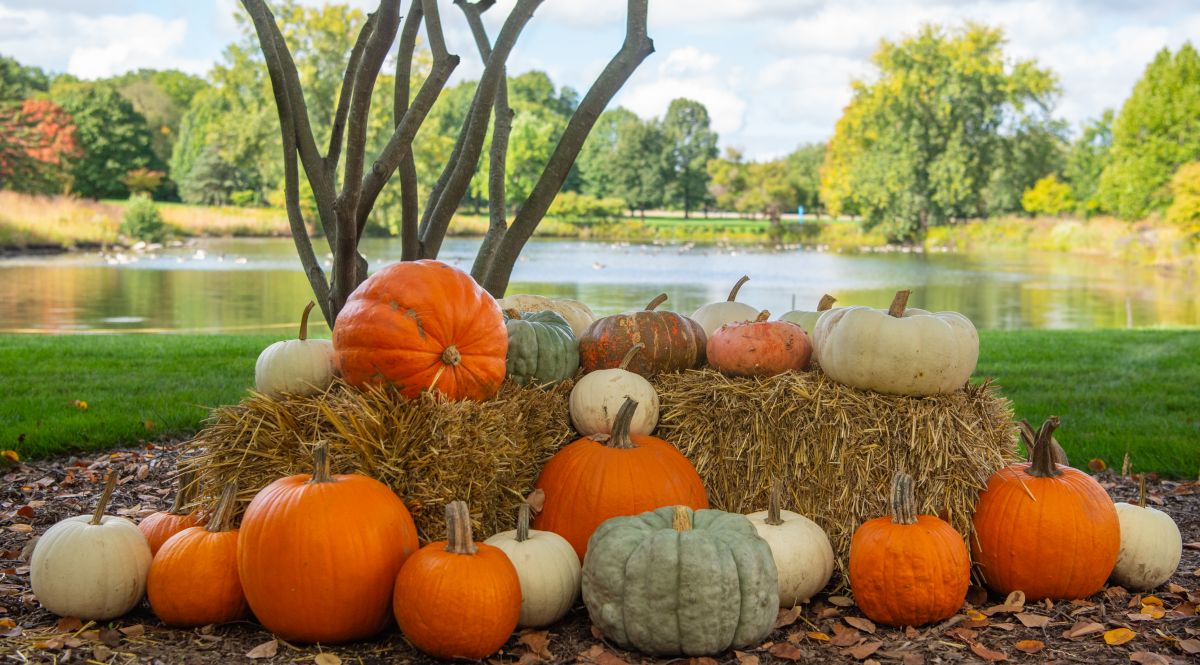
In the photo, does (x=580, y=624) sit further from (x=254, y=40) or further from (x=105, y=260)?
(x=254, y=40)

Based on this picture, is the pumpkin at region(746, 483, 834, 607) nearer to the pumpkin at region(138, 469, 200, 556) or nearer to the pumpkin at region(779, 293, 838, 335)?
the pumpkin at region(779, 293, 838, 335)

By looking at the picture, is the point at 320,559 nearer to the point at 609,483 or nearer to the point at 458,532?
the point at 458,532

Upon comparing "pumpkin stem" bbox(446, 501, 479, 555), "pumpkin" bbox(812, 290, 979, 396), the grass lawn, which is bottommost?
the grass lawn

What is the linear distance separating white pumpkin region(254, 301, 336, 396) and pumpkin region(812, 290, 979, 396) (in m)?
2.05

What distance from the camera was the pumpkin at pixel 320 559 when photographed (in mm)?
3145

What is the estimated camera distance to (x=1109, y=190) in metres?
36.8

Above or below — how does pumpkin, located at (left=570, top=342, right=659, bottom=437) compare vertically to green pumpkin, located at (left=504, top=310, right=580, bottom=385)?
below

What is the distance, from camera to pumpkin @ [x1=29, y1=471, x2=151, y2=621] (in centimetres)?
331

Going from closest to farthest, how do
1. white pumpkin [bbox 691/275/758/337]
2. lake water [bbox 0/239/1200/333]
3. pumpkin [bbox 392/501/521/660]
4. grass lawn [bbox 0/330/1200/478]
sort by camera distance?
pumpkin [bbox 392/501/521/660], white pumpkin [bbox 691/275/758/337], grass lawn [bbox 0/330/1200/478], lake water [bbox 0/239/1200/333]

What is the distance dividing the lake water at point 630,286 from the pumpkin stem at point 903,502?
8205mm

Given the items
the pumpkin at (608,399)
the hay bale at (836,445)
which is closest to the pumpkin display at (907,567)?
the hay bale at (836,445)

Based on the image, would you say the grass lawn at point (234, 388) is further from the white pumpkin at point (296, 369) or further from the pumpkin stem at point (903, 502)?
the pumpkin stem at point (903, 502)

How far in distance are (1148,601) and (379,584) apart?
112 inches

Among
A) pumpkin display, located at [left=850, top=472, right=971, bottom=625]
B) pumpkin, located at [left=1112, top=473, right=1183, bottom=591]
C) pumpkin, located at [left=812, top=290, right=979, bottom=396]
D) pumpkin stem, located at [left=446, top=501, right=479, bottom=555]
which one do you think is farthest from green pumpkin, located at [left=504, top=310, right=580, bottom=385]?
pumpkin, located at [left=1112, top=473, right=1183, bottom=591]
